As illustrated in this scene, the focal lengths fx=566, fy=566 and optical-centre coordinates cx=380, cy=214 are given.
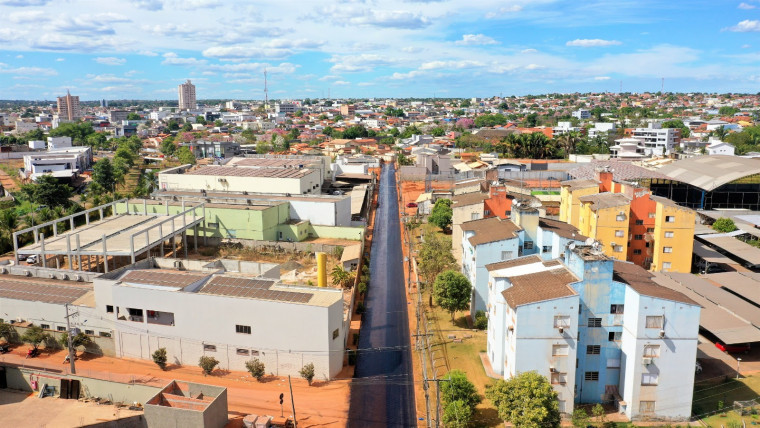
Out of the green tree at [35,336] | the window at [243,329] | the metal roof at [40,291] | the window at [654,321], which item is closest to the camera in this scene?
the window at [654,321]

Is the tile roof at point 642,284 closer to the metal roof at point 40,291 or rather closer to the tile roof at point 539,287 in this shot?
the tile roof at point 539,287

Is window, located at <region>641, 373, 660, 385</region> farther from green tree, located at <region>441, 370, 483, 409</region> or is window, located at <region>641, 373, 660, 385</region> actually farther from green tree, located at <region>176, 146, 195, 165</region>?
green tree, located at <region>176, 146, 195, 165</region>

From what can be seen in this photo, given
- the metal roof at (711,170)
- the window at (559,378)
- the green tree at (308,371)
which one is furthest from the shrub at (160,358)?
the metal roof at (711,170)

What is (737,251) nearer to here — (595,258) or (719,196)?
(719,196)

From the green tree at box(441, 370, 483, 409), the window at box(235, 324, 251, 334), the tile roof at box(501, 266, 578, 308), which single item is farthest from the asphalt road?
the tile roof at box(501, 266, 578, 308)

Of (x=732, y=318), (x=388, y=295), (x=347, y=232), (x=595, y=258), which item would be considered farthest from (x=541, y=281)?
(x=347, y=232)

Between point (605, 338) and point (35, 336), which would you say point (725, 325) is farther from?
point (35, 336)
